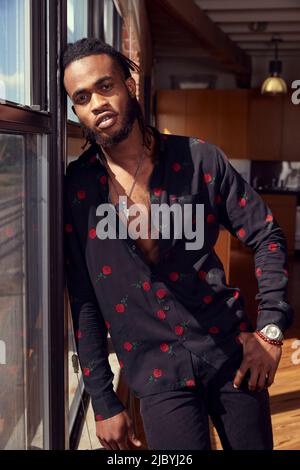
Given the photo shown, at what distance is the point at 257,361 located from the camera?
159 cm

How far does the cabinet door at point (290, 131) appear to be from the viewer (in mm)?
8812

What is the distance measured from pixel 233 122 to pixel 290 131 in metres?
0.90

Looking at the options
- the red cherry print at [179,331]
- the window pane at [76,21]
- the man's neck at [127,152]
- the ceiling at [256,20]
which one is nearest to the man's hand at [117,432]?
the red cherry print at [179,331]

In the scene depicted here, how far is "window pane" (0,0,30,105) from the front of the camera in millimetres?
1489

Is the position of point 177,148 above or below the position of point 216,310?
above

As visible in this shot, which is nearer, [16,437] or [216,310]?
[216,310]

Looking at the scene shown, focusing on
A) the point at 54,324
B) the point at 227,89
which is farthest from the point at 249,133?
the point at 54,324

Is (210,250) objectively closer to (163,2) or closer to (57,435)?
(57,435)

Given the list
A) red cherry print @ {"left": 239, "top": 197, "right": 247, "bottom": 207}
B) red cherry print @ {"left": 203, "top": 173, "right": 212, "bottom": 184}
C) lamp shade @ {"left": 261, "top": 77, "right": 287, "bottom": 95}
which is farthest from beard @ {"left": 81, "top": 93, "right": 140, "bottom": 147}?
lamp shade @ {"left": 261, "top": 77, "right": 287, "bottom": 95}

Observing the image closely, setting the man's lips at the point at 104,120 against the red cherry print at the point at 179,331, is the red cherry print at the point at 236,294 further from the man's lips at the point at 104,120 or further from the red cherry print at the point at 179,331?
the man's lips at the point at 104,120

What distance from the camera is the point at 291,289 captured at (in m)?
6.59

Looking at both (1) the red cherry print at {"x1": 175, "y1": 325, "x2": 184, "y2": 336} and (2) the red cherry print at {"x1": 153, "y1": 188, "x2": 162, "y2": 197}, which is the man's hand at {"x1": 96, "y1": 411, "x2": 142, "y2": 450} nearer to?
(1) the red cherry print at {"x1": 175, "y1": 325, "x2": 184, "y2": 336}

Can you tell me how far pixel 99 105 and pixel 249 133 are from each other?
25.6 ft

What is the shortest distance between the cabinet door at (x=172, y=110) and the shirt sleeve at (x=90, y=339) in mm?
7792
